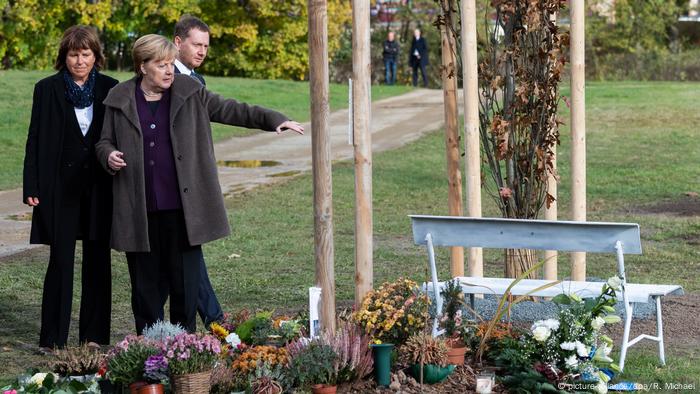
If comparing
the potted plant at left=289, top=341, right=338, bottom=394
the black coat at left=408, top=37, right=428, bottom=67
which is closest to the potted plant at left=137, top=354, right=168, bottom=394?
the potted plant at left=289, top=341, right=338, bottom=394

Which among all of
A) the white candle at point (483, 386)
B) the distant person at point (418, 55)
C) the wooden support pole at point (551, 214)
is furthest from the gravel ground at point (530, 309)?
the distant person at point (418, 55)

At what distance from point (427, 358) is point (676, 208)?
851cm

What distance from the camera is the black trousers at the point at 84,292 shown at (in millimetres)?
6918

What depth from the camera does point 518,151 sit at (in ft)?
25.8

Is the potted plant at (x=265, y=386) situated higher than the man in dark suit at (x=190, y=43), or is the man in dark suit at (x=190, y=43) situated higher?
the man in dark suit at (x=190, y=43)

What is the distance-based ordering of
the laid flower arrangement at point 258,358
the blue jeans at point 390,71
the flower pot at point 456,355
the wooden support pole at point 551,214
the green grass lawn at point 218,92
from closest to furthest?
the laid flower arrangement at point 258,358 → the flower pot at point 456,355 → the wooden support pole at point 551,214 → the green grass lawn at point 218,92 → the blue jeans at point 390,71

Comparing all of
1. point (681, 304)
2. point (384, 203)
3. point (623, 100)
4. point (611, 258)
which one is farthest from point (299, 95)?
point (681, 304)

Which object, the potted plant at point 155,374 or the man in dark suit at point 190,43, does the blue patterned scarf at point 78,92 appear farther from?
the potted plant at point 155,374

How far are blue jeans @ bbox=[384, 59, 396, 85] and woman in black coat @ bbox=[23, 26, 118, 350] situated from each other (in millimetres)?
31954

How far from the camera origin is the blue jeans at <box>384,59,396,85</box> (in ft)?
127

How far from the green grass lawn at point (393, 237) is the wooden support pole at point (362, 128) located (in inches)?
58.3

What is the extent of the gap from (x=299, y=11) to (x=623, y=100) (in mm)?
15556

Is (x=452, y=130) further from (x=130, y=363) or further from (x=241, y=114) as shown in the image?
(x=130, y=363)

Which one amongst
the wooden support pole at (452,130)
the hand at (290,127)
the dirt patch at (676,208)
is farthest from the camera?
the dirt patch at (676,208)
